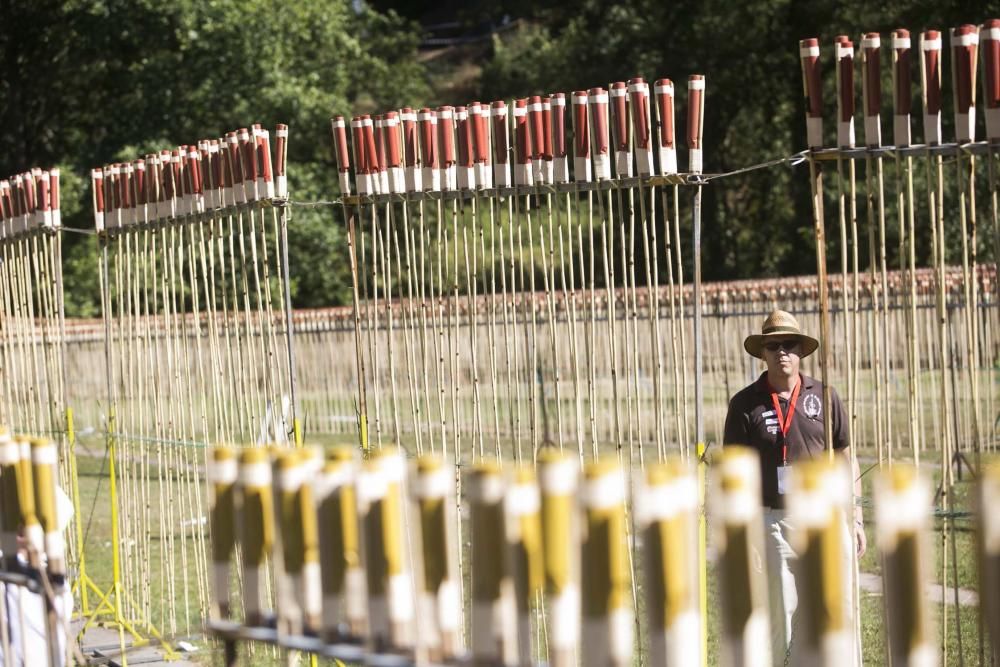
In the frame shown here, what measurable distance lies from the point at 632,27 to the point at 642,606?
2669cm

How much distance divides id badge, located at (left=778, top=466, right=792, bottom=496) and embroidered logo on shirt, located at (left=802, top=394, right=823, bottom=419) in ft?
0.85

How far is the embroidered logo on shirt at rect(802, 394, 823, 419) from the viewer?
5.36m

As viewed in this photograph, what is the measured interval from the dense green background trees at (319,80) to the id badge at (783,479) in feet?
70.2

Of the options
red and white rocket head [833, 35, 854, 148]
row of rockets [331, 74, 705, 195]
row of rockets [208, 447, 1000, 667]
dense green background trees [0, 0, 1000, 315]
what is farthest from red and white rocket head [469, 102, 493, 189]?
dense green background trees [0, 0, 1000, 315]

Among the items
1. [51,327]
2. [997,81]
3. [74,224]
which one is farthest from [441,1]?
[997,81]

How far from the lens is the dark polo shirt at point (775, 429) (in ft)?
17.3

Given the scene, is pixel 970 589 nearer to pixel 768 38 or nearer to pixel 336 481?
pixel 336 481

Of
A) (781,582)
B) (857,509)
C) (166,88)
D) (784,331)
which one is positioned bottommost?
(781,582)

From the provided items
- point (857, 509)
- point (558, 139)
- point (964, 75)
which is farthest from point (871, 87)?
point (857, 509)

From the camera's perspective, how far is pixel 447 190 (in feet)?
18.1

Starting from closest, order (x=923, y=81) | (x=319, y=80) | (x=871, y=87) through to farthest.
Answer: (x=923, y=81) < (x=871, y=87) < (x=319, y=80)

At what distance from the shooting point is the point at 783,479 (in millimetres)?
5281

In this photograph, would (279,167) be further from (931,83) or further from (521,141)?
(931,83)

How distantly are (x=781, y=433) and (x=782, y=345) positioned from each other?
383 millimetres
